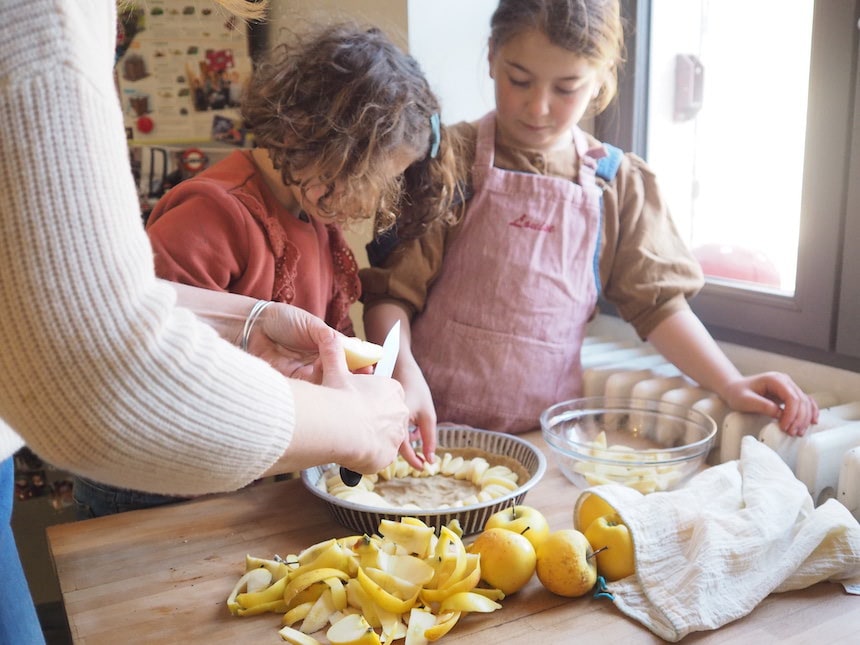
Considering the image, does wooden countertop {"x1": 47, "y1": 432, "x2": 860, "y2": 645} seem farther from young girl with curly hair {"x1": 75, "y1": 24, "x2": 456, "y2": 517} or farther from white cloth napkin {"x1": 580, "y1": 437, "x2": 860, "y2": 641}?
young girl with curly hair {"x1": 75, "y1": 24, "x2": 456, "y2": 517}

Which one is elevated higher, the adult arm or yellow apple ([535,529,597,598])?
the adult arm

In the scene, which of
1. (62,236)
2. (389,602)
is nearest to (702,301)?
(389,602)

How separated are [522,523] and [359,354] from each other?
0.82ft

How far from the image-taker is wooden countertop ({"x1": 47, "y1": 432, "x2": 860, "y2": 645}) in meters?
0.73

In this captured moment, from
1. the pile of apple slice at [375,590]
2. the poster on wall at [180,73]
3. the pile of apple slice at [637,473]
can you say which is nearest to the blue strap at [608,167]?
the pile of apple slice at [637,473]

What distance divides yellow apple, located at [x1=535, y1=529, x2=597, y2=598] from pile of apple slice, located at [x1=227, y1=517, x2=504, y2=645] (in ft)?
0.18

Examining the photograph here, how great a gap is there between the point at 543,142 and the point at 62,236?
0.93m

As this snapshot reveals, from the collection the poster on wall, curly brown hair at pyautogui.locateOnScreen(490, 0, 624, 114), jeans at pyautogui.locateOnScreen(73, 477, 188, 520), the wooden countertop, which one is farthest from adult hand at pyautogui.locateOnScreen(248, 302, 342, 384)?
the poster on wall

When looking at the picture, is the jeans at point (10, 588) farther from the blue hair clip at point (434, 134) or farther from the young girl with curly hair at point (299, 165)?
the blue hair clip at point (434, 134)

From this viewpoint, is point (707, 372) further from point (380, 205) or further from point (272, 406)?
point (272, 406)

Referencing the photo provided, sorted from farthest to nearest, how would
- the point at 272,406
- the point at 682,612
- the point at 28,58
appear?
the point at 682,612
the point at 272,406
the point at 28,58

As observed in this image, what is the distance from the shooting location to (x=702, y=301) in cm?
139

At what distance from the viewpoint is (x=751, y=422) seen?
1109 millimetres

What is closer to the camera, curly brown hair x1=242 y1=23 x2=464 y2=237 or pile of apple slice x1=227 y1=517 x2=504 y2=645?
pile of apple slice x1=227 y1=517 x2=504 y2=645
